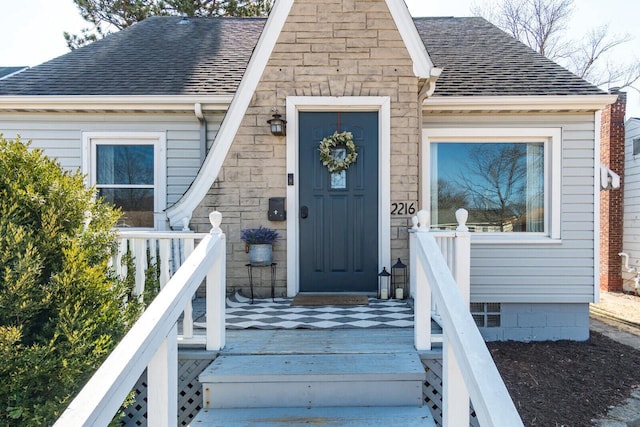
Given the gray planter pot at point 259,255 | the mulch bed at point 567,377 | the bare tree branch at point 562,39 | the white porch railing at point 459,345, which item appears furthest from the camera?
the bare tree branch at point 562,39

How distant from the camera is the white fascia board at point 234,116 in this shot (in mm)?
4934

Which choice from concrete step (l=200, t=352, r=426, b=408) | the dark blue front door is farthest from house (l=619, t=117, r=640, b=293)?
concrete step (l=200, t=352, r=426, b=408)

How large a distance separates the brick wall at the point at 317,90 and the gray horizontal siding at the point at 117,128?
1.27m

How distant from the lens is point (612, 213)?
10.0 m

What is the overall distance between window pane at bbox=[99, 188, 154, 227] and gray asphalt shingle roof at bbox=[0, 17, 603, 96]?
1.40 m

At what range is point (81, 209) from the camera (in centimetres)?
283

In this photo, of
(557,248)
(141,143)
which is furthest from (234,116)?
A: (557,248)

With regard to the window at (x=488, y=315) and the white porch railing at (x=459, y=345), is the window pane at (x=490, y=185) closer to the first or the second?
the window at (x=488, y=315)

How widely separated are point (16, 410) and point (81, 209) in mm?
1236

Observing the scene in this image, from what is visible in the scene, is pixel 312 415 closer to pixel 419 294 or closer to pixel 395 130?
pixel 419 294

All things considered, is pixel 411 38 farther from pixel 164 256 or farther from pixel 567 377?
pixel 567 377

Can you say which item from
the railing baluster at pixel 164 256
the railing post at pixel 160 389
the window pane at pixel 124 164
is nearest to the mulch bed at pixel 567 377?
the railing post at pixel 160 389

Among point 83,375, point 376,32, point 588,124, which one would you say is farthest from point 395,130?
point 83,375

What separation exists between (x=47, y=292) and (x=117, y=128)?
406 centimetres
